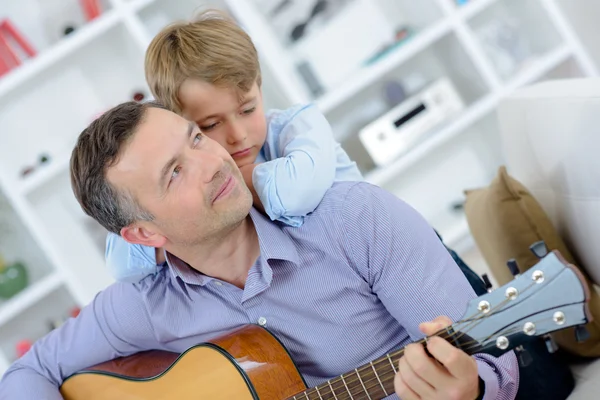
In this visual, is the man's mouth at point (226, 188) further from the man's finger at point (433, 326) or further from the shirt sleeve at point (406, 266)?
the man's finger at point (433, 326)

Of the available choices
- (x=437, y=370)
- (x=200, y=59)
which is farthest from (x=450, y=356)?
(x=200, y=59)

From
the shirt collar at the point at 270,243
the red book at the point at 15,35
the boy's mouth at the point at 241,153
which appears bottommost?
the shirt collar at the point at 270,243

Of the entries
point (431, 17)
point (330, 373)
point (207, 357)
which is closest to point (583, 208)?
point (330, 373)

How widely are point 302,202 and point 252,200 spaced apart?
11 cm

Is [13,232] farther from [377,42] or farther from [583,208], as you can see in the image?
[583,208]

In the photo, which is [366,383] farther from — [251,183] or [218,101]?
[218,101]

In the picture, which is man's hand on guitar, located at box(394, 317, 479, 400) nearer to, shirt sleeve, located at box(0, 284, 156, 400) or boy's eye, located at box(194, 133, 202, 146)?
boy's eye, located at box(194, 133, 202, 146)

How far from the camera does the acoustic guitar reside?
0.91m

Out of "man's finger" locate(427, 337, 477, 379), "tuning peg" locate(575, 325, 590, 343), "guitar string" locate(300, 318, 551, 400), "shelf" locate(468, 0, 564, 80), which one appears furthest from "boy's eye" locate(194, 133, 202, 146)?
"shelf" locate(468, 0, 564, 80)

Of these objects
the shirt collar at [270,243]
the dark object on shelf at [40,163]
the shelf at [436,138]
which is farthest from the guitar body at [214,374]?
the shelf at [436,138]

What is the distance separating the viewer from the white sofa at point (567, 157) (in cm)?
124

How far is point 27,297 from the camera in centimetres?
272

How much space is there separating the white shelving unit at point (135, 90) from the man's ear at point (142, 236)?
4.57 feet

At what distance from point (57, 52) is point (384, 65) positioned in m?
1.27
